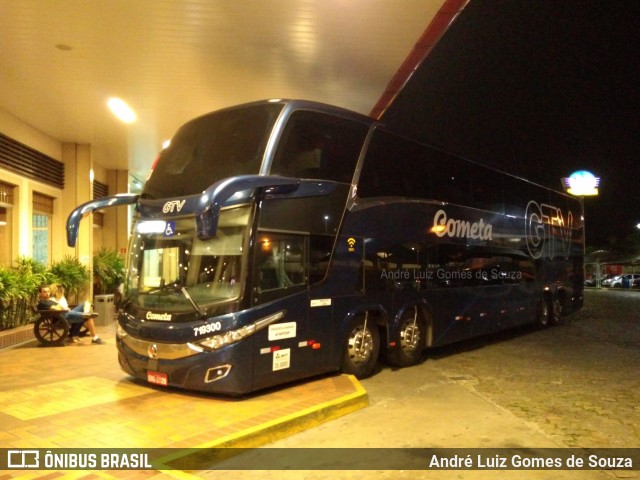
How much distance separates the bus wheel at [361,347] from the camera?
27.8 ft

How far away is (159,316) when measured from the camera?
6.95m

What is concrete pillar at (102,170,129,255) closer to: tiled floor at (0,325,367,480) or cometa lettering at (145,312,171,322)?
tiled floor at (0,325,367,480)

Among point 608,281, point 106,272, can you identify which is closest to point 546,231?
point 106,272

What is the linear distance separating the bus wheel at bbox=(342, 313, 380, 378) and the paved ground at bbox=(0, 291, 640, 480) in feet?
0.91

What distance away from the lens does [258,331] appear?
6.78 meters

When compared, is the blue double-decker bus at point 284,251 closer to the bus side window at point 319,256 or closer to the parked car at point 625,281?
the bus side window at point 319,256

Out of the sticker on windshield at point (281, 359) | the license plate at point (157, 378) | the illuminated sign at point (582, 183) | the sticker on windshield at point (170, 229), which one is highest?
the illuminated sign at point (582, 183)

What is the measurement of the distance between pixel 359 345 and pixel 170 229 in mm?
3552

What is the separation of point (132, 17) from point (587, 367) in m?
9.89

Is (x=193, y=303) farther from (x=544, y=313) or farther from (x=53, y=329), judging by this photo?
→ (x=544, y=313)

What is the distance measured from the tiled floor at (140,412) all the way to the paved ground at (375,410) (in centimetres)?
2

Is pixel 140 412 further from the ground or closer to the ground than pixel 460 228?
closer to the ground

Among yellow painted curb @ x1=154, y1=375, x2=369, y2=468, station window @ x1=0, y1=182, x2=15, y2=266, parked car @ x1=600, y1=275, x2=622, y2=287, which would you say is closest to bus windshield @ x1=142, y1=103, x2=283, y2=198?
yellow painted curb @ x1=154, y1=375, x2=369, y2=468

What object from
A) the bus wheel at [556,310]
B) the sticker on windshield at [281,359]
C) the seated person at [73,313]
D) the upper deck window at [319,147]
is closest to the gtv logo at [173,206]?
the upper deck window at [319,147]
